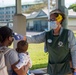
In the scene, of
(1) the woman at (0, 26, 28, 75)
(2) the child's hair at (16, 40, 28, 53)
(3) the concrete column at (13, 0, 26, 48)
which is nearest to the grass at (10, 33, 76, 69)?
(3) the concrete column at (13, 0, 26, 48)

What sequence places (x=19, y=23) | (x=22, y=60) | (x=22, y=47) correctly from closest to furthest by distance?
(x=22, y=60)
(x=22, y=47)
(x=19, y=23)

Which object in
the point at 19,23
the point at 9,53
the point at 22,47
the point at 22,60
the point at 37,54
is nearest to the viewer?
the point at 9,53

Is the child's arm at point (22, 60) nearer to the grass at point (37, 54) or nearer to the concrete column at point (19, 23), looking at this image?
the concrete column at point (19, 23)

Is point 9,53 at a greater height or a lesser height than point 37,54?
greater

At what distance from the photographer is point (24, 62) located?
11.4 feet

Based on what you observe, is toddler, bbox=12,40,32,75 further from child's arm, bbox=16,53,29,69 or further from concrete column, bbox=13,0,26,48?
concrete column, bbox=13,0,26,48

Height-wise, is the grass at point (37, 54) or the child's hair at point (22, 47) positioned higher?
the child's hair at point (22, 47)

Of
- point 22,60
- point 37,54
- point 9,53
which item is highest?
point 9,53

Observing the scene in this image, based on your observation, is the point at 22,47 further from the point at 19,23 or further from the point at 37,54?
the point at 37,54

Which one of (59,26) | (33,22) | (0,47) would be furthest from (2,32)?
(33,22)

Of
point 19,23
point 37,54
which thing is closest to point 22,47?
point 19,23

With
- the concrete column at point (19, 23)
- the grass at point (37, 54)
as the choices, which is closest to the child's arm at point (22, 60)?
the concrete column at point (19, 23)

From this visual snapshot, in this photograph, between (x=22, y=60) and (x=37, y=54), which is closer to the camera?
(x=22, y=60)

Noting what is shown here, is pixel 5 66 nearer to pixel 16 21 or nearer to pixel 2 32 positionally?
pixel 2 32
